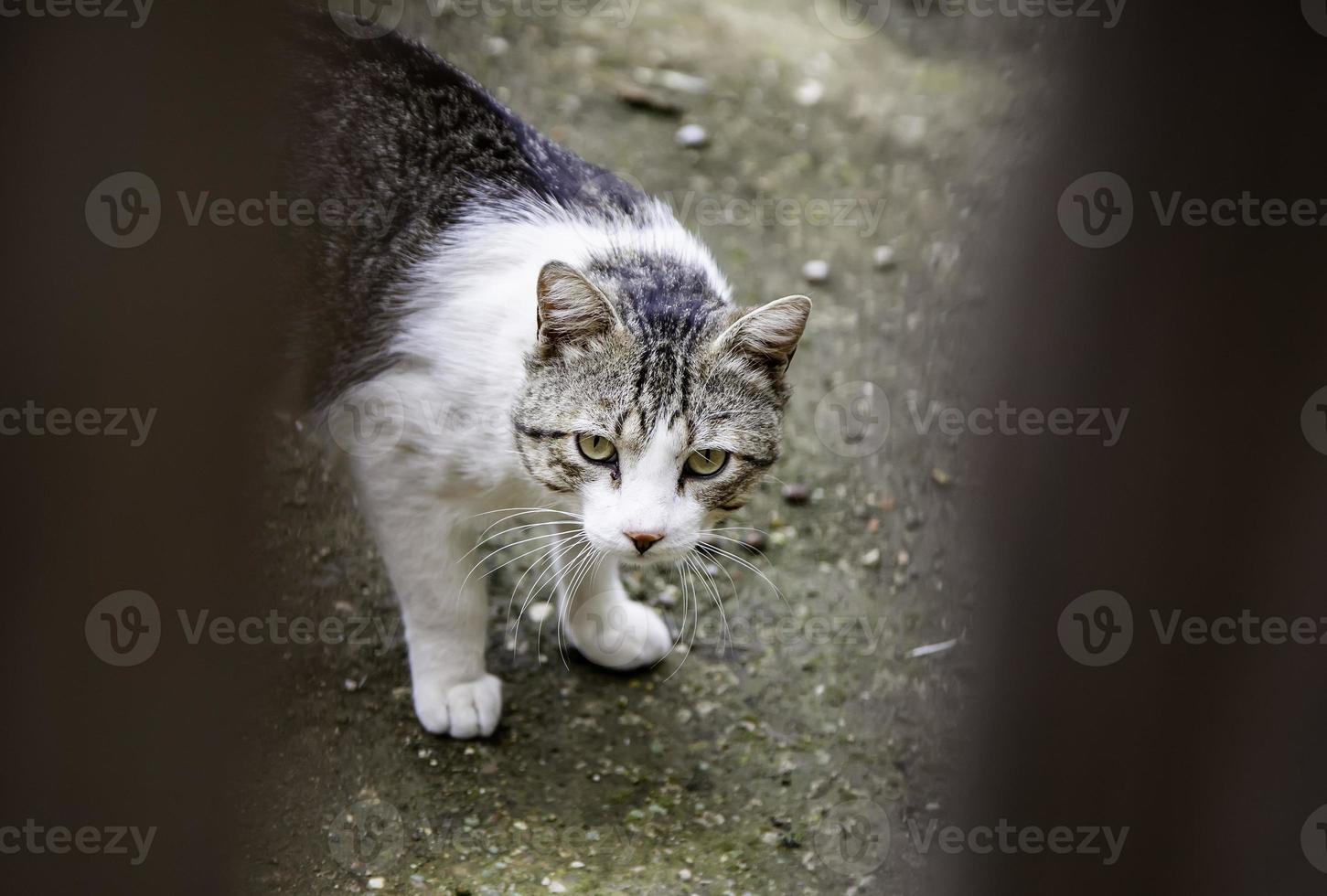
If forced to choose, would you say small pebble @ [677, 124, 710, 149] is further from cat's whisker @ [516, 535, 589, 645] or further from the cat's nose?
the cat's nose

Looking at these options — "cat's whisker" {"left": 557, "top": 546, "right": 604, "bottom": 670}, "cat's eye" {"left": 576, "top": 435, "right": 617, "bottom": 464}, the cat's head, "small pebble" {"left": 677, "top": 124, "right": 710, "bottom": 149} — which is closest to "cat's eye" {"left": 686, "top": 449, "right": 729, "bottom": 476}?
the cat's head

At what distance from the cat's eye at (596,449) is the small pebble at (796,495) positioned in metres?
1.49

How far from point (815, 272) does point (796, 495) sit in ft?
3.54

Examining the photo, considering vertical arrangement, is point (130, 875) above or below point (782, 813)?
above

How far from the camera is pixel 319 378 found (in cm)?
265

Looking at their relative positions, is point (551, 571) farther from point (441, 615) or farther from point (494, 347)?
point (494, 347)

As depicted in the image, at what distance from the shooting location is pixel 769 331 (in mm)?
2328

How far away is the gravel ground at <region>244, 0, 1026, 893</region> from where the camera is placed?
8.84ft

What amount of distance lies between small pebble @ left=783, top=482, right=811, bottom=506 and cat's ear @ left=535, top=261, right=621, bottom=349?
1.53m

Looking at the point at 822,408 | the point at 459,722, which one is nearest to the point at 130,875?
the point at 459,722

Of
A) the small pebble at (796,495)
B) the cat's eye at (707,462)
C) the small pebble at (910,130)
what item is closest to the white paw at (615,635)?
the small pebble at (796,495)

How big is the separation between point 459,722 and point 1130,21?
94.1 inches

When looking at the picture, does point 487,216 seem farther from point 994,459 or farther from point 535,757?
point 994,459

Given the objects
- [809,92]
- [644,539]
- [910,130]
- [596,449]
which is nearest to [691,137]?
[809,92]
